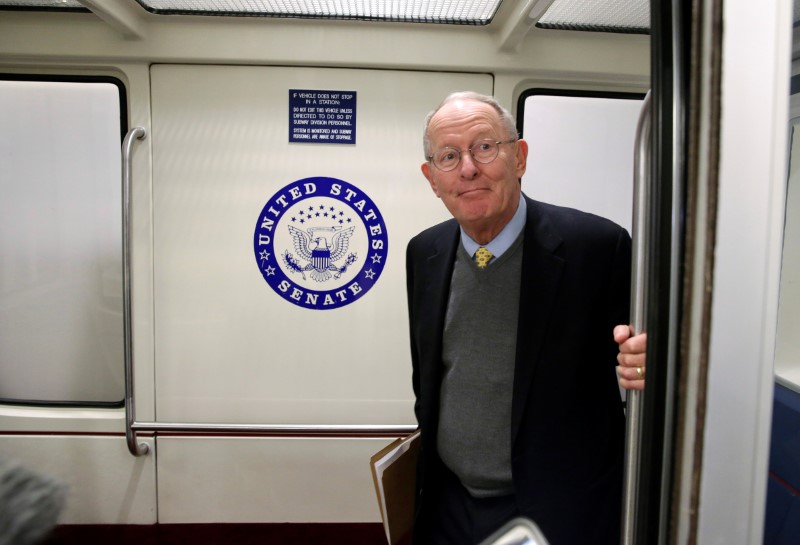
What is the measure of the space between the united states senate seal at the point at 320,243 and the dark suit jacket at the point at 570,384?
1.03m

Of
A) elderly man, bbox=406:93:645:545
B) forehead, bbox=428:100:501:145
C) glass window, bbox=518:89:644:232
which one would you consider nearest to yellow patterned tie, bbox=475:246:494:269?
elderly man, bbox=406:93:645:545

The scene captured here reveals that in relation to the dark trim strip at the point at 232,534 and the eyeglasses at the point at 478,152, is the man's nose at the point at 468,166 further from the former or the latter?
the dark trim strip at the point at 232,534

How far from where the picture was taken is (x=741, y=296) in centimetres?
49

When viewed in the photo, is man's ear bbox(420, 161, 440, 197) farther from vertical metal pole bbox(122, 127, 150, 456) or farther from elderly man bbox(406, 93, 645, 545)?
vertical metal pole bbox(122, 127, 150, 456)

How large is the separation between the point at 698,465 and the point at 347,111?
2022 mm

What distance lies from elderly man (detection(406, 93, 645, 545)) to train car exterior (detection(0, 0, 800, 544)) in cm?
80

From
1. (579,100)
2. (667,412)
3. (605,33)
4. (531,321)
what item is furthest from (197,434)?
(605,33)

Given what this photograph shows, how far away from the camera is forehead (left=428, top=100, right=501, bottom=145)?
139cm

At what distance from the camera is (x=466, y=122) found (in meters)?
1.39

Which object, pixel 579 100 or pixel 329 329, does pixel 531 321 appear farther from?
pixel 579 100

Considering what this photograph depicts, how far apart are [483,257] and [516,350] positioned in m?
0.31

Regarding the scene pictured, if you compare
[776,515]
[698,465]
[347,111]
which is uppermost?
[347,111]

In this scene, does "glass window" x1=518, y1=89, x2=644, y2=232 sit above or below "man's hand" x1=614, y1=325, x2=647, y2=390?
above

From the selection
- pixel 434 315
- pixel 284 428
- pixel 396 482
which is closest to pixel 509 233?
pixel 434 315
